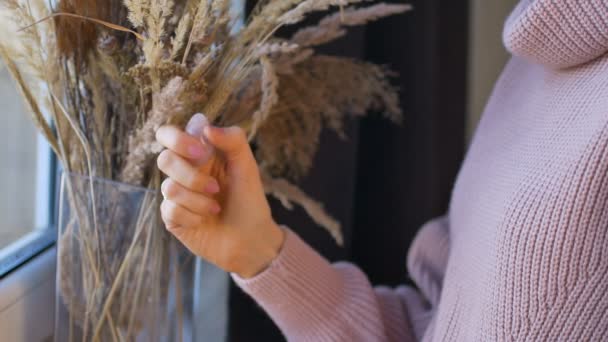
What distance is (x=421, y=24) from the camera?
125 centimetres

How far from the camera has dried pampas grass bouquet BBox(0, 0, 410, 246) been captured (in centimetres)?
61

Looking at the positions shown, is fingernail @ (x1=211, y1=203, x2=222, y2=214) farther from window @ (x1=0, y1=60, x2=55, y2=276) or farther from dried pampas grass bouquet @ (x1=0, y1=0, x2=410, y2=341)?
window @ (x1=0, y1=60, x2=55, y2=276)

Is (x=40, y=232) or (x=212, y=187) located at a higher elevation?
(x=212, y=187)

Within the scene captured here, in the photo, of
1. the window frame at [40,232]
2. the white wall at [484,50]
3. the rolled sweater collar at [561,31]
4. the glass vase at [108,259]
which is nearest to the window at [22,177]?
the window frame at [40,232]

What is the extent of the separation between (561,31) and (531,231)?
0.22 meters

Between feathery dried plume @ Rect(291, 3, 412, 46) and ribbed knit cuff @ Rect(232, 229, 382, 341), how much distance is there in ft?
0.83

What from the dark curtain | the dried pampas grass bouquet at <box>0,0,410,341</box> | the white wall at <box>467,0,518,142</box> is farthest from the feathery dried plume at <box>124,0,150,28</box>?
the white wall at <box>467,0,518,142</box>

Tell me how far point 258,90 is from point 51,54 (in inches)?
9.6

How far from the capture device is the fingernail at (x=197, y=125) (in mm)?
630

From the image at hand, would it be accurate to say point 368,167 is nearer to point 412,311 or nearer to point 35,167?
point 412,311

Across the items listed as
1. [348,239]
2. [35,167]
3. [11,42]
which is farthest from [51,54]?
[348,239]

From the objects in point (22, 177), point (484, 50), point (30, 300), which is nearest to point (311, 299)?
point (30, 300)

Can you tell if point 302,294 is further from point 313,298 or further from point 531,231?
point 531,231

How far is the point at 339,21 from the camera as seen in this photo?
2.59 ft
